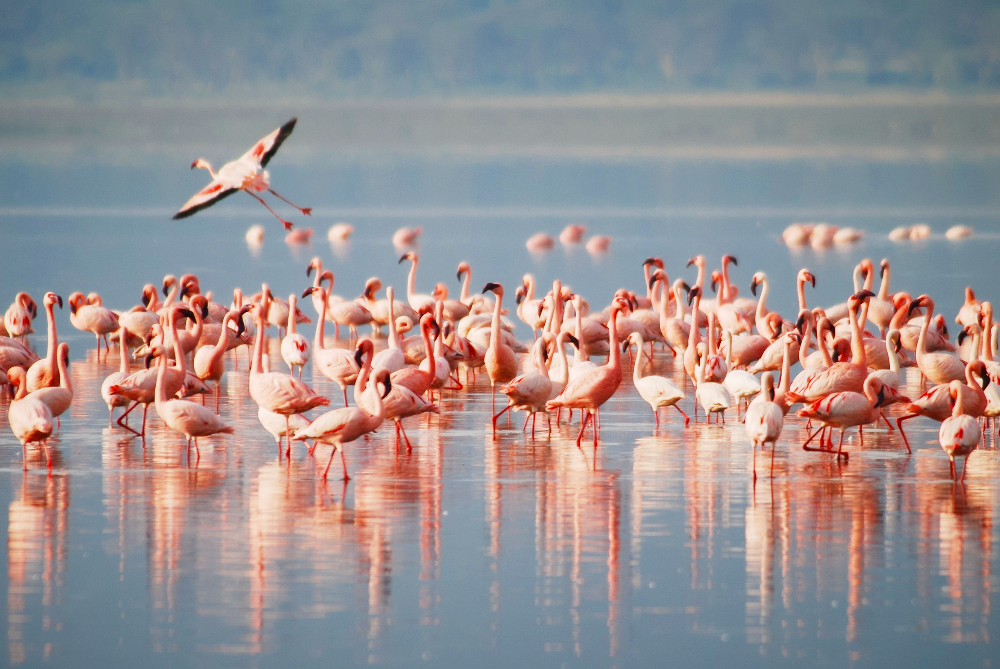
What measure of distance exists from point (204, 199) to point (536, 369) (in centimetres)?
392

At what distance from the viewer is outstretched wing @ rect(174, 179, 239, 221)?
14.3 meters

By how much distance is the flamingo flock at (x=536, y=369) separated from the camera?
9875 mm

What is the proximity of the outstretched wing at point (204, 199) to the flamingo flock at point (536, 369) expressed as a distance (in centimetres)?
8

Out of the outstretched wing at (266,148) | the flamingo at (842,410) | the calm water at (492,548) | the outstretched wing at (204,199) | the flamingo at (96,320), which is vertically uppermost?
the outstretched wing at (266,148)

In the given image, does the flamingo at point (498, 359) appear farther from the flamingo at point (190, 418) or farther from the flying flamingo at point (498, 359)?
the flamingo at point (190, 418)

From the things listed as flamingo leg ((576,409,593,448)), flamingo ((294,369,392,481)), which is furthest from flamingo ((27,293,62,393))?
flamingo leg ((576,409,593,448))

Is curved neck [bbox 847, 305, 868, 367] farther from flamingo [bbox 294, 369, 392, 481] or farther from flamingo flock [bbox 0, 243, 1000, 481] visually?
flamingo [bbox 294, 369, 392, 481]

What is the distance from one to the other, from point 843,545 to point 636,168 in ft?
254

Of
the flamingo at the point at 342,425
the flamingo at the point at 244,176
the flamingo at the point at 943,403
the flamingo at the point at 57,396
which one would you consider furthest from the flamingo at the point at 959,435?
the flamingo at the point at 244,176

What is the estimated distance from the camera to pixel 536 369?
12.9 m

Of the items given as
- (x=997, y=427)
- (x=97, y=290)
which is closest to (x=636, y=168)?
(x=97, y=290)

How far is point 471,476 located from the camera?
9695 mm

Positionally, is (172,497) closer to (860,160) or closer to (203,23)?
(860,160)

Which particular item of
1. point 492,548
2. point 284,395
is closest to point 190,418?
point 284,395
